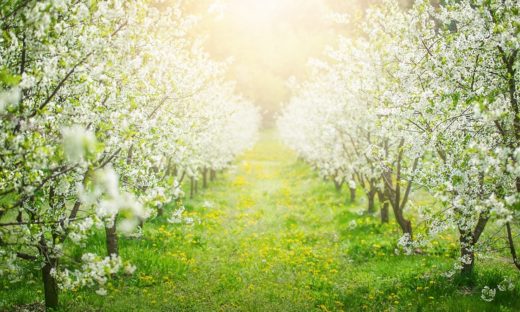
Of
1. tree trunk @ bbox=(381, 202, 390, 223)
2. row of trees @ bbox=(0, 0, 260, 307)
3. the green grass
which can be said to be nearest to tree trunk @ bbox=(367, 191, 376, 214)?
the green grass

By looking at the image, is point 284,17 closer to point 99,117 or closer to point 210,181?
point 210,181

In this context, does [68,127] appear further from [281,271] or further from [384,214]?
[384,214]

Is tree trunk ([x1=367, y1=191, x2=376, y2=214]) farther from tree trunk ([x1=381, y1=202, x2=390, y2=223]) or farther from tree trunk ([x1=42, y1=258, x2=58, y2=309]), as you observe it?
tree trunk ([x1=42, y1=258, x2=58, y2=309])

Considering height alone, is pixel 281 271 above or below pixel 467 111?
below

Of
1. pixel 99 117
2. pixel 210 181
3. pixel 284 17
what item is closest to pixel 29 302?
pixel 99 117

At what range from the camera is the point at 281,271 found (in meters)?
12.0

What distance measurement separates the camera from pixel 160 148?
29.1 ft

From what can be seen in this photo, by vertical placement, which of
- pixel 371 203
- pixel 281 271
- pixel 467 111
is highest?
pixel 467 111

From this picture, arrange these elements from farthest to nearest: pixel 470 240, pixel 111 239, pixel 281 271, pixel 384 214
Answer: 1. pixel 384 214
2. pixel 281 271
3. pixel 111 239
4. pixel 470 240

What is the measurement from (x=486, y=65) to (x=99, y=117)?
6.74 m

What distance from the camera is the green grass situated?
31.4 feet

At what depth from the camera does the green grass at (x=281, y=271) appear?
956cm

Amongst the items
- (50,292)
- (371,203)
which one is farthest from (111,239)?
(371,203)

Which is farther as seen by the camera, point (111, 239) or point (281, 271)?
point (281, 271)
